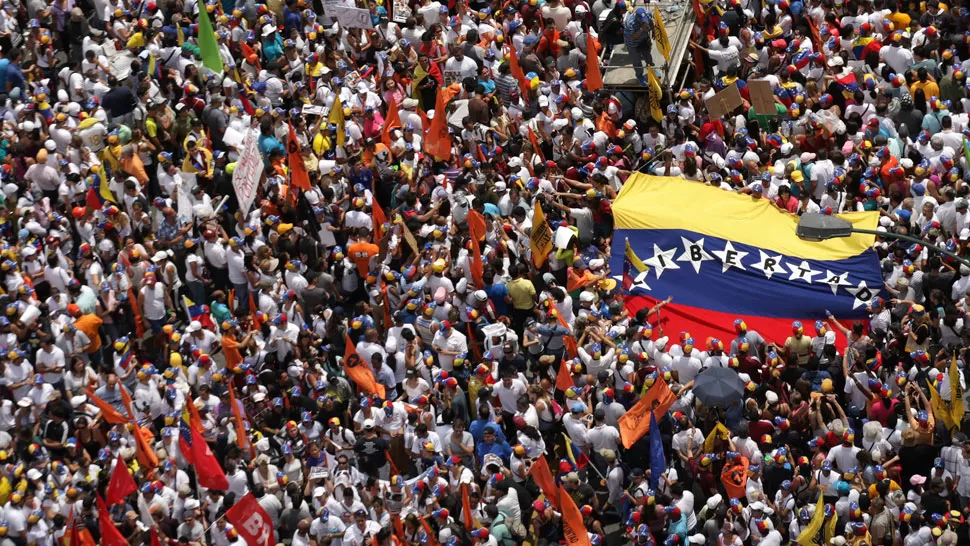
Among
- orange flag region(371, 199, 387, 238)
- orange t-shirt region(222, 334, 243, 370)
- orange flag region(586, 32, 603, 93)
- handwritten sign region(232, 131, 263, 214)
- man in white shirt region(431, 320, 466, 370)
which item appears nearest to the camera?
man in white shirt region(431, 320, 466, 370)

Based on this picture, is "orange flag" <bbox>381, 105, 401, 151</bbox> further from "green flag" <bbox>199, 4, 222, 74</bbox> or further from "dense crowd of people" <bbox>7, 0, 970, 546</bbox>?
"green flag" <bbox>199, 4, 222, 74</bbox>

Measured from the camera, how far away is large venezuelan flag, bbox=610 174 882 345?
96.7 ft

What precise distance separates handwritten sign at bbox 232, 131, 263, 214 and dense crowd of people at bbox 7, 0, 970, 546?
0.04m

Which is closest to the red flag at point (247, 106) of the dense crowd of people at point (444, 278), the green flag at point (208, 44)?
the dense crowd of people at point (444, 278)

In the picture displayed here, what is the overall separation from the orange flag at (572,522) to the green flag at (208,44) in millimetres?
9751

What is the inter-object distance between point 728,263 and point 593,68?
14.2ft

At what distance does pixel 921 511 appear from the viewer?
2611cm

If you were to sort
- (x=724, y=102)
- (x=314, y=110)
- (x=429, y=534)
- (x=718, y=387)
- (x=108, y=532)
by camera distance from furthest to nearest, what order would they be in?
(x=314, y=110), (x=724, y=102), (x=718, y=387), (x=108, y=532), (x=429, y=534)

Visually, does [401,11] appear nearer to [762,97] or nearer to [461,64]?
[461,64]

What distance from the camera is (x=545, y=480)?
26.8 meters

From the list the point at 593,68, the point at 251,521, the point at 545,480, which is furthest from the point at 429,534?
the point at 593,68

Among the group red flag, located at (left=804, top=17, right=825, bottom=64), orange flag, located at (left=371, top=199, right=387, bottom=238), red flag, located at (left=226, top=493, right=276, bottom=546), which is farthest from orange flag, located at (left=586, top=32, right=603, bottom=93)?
red flag, located at (left=226, top=493, right=276, bottom=546)

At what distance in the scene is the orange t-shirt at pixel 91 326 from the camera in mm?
29734

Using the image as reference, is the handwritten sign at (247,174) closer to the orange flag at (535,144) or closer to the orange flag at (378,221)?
the orange flag at (378,221)
